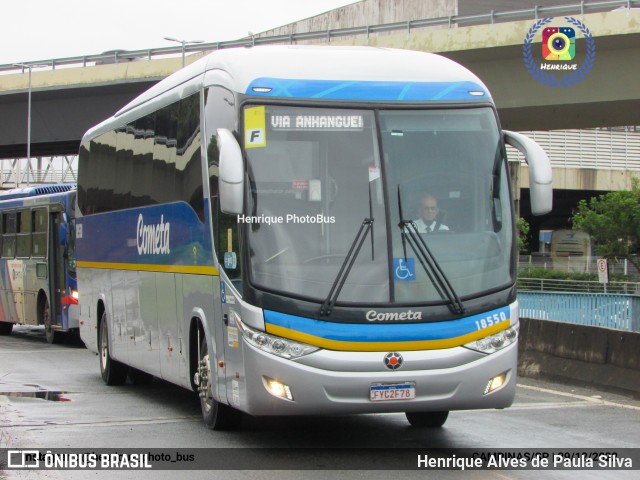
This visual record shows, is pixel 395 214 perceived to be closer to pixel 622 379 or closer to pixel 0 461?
pixel 0 461

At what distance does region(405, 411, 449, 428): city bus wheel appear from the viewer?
37.0 feet

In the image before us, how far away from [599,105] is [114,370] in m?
19.6

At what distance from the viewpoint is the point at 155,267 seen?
1293 cm

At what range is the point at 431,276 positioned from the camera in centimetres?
947

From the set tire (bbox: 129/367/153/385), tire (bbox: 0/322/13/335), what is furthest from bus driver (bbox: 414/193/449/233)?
tire (bbox: 0/322/13/335)

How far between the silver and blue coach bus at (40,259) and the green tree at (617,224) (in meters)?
33.2

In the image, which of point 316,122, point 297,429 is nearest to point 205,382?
point 297,429

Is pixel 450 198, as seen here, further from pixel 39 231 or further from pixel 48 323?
pixel 39 231

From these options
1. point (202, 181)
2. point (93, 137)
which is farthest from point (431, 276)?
point (93, 137)

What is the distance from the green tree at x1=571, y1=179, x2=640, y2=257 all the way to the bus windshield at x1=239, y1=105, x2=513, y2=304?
45721 millimetres

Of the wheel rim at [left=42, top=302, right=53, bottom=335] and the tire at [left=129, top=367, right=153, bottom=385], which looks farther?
the wheel rim at [left=42, top=302, right=53, bottom=335]

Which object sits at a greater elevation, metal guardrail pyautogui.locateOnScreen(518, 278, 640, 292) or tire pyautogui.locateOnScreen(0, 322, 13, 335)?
metal guardrail pyautogui.locateOnScreen(518, 278, 640, 292)

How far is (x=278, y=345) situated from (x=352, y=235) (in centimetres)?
107

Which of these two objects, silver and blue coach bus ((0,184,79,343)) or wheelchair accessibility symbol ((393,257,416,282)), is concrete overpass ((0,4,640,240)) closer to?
silver and blue coach bus ((0,184,79,343))
